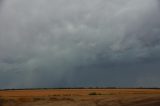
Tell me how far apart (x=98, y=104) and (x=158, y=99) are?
1256 centimetres

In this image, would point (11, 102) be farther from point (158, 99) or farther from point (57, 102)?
point (158, 99)

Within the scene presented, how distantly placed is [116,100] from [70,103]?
8.91 meters

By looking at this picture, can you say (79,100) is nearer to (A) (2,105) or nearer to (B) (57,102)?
(B) (57,102)

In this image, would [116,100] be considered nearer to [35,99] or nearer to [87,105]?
[87,105]

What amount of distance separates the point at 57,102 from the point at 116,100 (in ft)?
36.3

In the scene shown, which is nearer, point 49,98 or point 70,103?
point 70,103

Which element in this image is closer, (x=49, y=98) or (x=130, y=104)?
(x=130, y=104)

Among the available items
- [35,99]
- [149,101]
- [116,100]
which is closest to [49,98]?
[35,99]

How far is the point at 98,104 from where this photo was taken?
74562 millimetres

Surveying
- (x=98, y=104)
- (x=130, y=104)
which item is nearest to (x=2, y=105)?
(x=98, y=104)

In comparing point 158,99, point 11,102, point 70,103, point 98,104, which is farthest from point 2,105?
point 158,99

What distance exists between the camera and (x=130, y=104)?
75250mm

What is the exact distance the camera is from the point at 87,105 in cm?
7319

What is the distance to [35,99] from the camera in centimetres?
7925
